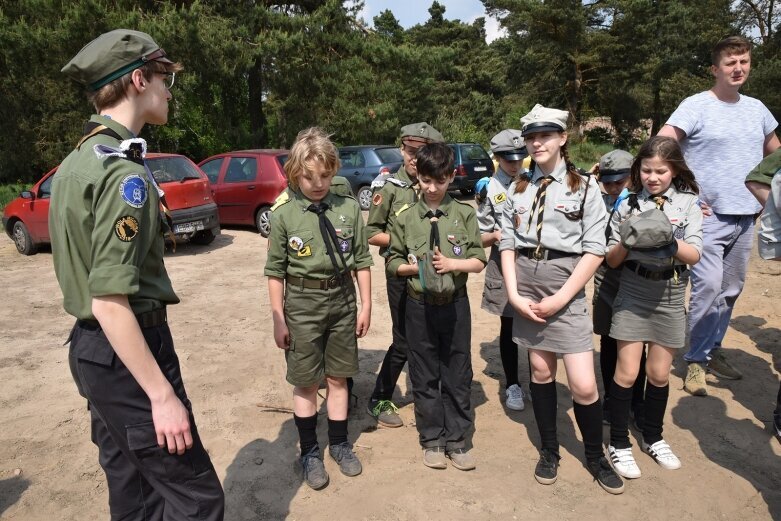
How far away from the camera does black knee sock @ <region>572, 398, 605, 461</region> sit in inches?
116

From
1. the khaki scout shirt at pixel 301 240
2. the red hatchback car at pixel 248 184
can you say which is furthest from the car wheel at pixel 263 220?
the khaki scout shirt at pixel 301 240

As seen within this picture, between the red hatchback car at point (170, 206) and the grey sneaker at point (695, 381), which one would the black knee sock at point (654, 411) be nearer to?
the grey sneaker at point (695, 381)

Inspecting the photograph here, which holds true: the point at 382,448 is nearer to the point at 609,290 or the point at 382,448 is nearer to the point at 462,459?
the point at 462,459

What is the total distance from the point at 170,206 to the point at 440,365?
701cm

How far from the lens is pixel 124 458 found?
195 centimetres

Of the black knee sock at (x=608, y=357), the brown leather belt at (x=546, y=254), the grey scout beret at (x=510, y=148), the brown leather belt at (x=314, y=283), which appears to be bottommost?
the black knee sock at (x=608, y=357)

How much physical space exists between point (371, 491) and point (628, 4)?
3360 centimetres

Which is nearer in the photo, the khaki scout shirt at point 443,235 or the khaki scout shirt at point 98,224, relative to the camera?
the khaki scout shirt at point 98,224

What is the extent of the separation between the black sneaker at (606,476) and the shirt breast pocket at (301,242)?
1867 millimetres

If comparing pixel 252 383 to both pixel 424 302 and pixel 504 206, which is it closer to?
pixel 424 302

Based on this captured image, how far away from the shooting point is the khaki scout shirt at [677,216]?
119 inches

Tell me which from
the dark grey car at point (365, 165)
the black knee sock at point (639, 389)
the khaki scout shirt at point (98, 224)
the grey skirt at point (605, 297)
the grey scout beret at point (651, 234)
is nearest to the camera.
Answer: the khaki scout shirt at point (98, 224)

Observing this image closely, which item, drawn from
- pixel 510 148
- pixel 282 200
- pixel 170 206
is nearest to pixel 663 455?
pixel 510 148

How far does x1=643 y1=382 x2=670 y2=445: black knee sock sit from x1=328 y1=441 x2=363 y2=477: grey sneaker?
1.65 m
